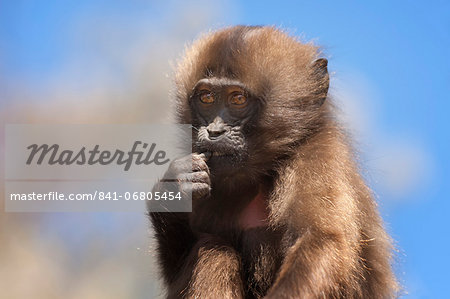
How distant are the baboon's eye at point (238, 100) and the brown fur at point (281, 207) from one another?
0.16 m

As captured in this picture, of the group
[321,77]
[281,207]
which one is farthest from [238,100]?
[281,207]

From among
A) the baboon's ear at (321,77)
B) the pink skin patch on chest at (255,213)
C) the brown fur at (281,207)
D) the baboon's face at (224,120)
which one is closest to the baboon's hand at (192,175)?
the baboon's face at (224,120)

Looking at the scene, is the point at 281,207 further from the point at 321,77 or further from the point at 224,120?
the point at 321,77

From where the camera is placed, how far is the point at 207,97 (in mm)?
7320

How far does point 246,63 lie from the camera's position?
7.26 metres

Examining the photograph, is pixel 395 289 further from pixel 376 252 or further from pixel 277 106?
pixel 277 106

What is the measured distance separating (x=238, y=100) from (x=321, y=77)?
3.08 ft

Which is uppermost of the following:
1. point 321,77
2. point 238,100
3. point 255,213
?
point 321,77

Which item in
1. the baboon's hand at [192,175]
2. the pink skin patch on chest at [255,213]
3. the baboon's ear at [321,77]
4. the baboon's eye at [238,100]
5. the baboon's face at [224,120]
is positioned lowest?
the pink skin patch on chest at [255,213]

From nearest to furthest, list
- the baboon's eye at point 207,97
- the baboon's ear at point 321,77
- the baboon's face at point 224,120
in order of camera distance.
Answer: the baboon's face at point 224,120, the baboon's eye at point 207,97, the baboon's ear at point 321,77

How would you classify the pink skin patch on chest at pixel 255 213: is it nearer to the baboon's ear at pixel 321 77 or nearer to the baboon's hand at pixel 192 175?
the baboon's hand at pixel 192 175

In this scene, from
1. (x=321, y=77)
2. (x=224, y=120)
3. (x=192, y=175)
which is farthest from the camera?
(x=321, y=77)

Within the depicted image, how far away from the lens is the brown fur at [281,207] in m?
6.22

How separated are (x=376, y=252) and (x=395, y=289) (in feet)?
1.82
